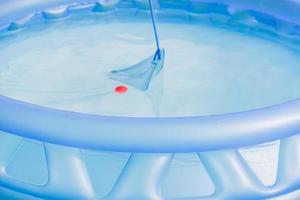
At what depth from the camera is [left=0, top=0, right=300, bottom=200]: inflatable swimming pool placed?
983mm

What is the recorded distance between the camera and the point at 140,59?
7.50ft

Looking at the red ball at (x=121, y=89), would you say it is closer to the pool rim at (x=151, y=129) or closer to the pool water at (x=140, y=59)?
the pool water at (x=140, y=59)

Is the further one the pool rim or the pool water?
the pool water

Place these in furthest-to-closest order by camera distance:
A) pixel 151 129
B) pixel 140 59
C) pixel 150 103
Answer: pixel 140 59 < pixel 150 103 < pixel 151 129

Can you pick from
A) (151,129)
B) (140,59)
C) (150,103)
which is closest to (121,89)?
(150,103)

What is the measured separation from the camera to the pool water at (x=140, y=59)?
1.85 metres

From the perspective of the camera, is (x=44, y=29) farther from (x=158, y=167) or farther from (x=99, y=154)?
(x=158, y=167)

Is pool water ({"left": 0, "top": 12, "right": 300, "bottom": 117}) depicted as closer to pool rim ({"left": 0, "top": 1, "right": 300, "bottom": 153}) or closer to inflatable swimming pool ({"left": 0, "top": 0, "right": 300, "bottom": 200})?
inflatable swimming pool ({"left": 0, "top": 0, "right": 300, "bottom": 200})

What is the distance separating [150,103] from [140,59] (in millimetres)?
518

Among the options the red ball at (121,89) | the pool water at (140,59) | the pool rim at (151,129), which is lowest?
the pool water at (140,59)

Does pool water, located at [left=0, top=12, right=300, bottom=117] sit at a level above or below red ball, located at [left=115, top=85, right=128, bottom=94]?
below

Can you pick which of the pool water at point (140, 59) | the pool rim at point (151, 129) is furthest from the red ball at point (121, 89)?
the pool rim at point (151, 129)

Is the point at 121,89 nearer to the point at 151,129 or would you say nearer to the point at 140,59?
the point at 140,59

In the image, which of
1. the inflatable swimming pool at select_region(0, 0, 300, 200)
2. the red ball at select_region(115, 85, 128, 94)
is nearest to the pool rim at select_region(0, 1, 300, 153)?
the inflatable swimming pool at select_region(0, 0, 300, 200)
